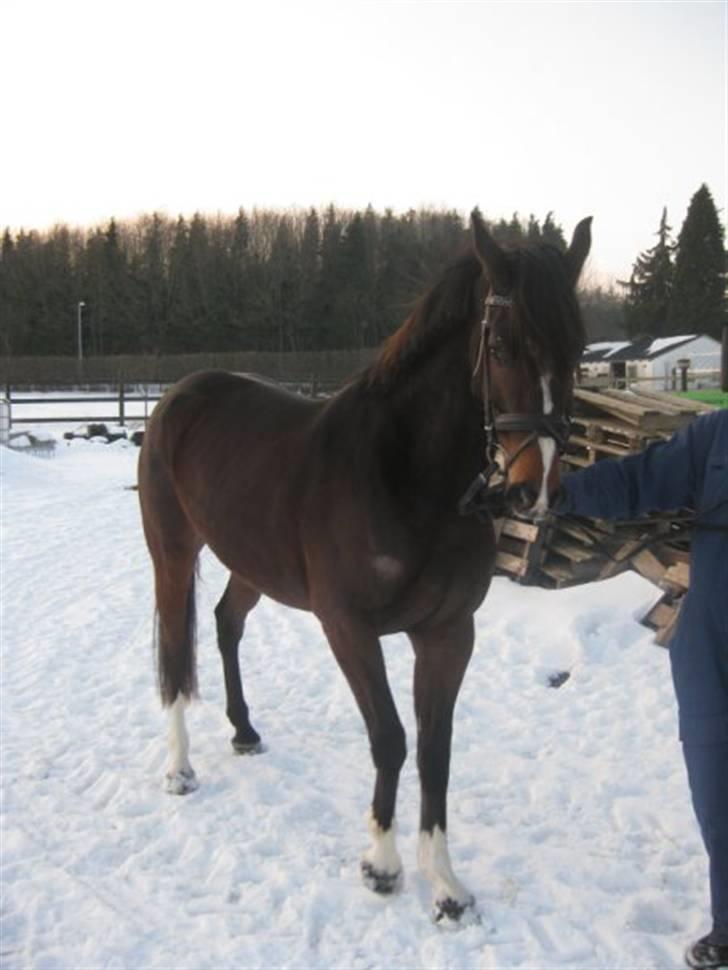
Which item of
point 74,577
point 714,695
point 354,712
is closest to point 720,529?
point 714,695

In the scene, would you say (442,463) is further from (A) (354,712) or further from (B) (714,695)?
(A) (354,712)

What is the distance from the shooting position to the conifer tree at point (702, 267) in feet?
187

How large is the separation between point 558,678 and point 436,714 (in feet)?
7.71

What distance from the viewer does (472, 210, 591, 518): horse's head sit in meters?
2.26

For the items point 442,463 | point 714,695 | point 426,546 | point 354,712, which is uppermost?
point 442,463

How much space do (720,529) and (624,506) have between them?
305 millimetres

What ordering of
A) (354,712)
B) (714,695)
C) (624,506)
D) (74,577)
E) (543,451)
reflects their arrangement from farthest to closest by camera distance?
(74,577) < (354,712) < (624,506) < (714,695) < (543,451)

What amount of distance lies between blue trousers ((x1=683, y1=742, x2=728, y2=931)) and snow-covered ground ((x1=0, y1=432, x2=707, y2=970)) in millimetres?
312

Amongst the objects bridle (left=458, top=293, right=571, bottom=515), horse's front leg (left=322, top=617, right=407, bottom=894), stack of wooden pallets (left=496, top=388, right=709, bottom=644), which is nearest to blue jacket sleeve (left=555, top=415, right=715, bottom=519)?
bridle (left=458, top=293, right=571, bottom=515)

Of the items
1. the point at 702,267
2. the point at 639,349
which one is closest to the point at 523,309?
the point at 639,349

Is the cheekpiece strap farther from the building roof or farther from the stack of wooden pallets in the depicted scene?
the building roof

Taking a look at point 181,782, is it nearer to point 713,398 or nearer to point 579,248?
point 579,248

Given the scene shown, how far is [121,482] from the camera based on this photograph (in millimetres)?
14609

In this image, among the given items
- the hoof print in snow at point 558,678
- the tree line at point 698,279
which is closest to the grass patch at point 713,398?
the hoof print in snow at point 558,678
